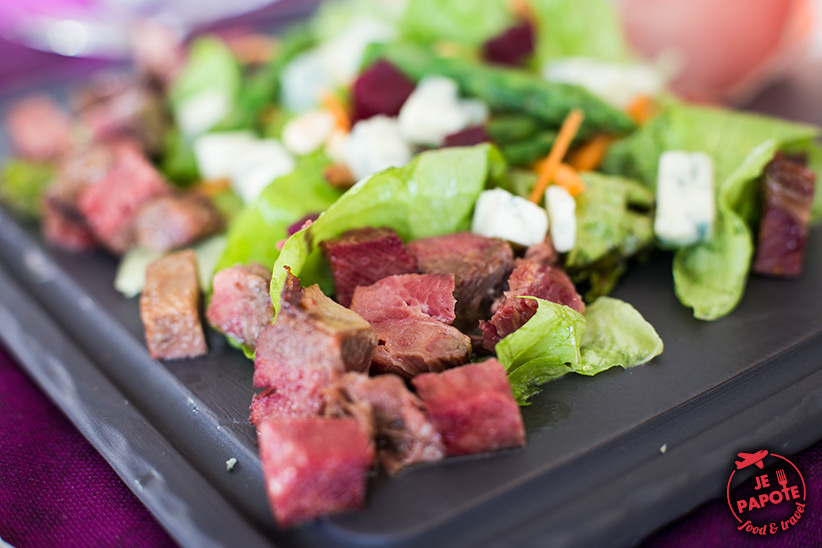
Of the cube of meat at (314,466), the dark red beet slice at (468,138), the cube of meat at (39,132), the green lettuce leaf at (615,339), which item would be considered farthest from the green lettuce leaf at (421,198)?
the cube of meat at (39,132)

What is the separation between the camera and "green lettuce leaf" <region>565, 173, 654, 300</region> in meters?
2.77

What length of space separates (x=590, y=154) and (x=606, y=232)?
2.44 feet

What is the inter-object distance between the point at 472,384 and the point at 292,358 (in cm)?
56

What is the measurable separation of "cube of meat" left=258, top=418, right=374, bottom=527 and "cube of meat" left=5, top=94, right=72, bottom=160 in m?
3.62

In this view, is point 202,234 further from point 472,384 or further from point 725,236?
point 725,236

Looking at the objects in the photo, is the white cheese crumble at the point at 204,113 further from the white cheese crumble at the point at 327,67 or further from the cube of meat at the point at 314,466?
the cube of meat at the point at 314,466

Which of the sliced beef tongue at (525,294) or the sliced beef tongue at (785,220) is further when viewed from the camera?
the sliced beef tongue at (785,220)

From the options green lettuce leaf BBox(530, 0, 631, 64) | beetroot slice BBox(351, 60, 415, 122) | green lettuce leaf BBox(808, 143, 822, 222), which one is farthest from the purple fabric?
green lettuce leaf BBox(530, 0, 631, 64)

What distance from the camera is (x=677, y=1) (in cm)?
537

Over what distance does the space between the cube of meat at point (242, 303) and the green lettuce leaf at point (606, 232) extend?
1.24m

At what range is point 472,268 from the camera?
2521 millimetres

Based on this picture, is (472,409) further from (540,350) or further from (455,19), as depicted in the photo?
(455,19)

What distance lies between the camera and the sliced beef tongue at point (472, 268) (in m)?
2.53

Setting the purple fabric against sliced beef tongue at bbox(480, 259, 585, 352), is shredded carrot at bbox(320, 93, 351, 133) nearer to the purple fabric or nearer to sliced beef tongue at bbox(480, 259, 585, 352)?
sliced beef tongue at bbox(480, 259, 585, 352)
